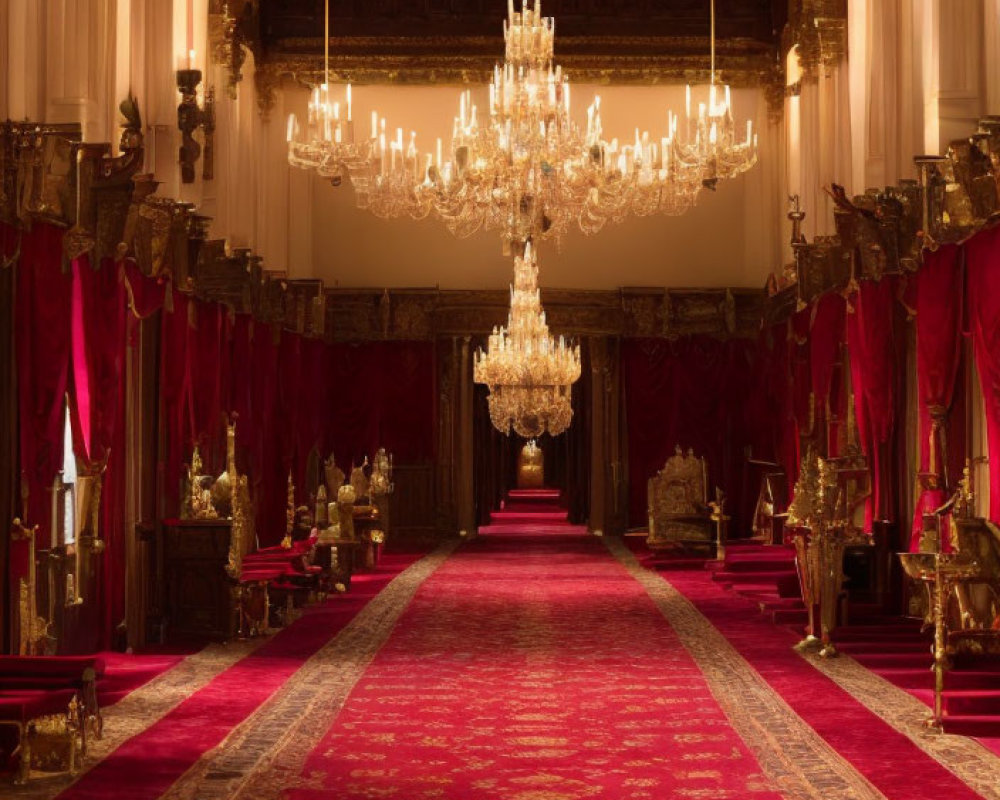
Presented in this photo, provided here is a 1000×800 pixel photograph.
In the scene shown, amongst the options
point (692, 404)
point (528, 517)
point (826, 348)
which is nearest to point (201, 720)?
point (826, 348)

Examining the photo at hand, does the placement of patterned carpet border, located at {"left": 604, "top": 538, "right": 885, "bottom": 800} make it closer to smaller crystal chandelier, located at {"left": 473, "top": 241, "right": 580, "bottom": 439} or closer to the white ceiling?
smaller crystal chandelier, located at {"left": 473, "top": 241, "right": 580, "bottom": 439}

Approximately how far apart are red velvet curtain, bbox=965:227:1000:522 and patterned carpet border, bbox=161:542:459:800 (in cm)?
400

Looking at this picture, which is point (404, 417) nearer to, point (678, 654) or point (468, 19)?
point (468, 19)

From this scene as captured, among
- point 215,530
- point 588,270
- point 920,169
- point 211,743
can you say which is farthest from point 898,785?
point 588,270

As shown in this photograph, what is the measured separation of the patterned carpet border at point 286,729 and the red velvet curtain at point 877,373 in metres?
4.13

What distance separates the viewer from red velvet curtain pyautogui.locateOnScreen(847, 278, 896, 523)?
12.1 metres

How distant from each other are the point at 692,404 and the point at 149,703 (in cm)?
1296

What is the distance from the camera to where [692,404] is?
2020cm

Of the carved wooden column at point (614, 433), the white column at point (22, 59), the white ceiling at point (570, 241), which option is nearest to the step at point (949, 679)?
the white column at point (22, 59)

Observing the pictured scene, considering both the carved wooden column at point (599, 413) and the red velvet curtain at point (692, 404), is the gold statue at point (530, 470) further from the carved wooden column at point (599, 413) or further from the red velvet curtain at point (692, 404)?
the red velvet curtain at point (692, 404)

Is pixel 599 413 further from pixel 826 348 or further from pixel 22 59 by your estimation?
pixel 22 59

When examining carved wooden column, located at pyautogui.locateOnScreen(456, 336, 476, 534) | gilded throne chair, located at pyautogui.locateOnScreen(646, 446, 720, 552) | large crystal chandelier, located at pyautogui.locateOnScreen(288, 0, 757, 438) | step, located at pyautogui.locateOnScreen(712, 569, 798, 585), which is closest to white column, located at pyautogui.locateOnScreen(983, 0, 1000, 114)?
large crystal chandelier, located at pyautogui.locateOnScreen(288, 0, 757, 438)

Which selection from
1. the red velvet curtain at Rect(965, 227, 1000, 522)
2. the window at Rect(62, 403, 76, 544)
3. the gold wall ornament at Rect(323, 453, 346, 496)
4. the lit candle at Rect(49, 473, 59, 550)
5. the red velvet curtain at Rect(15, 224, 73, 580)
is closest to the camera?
the red velvet curtain at Rect(15, 224, 73, 580)

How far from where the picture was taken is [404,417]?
20266 mm
